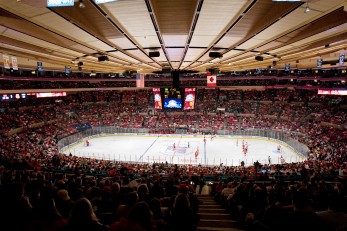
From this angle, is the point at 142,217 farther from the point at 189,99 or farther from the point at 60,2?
the point at 189,99

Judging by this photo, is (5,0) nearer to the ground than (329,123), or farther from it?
farther from it

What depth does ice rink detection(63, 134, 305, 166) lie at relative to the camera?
27578 mm

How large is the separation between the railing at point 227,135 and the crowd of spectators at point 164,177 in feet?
3.76

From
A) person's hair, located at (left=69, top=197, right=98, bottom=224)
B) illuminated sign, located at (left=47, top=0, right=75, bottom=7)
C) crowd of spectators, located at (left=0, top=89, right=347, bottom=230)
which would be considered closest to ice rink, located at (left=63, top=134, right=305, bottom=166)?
crowd of spectators, located at (left=0, top=89, right=347, bottom=230)

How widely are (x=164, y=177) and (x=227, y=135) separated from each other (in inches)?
1158

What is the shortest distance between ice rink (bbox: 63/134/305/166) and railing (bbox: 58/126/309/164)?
461 mm

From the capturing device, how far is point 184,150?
105 feet

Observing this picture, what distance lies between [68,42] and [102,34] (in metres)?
1.96

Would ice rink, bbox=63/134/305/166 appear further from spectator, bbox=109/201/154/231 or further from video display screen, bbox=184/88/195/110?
spectator, bbox=109/201/154/231

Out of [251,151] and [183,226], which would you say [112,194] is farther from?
[251,151]

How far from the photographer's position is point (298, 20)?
623cm

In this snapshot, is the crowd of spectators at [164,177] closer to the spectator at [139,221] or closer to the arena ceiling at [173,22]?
the spectator at [139,221]

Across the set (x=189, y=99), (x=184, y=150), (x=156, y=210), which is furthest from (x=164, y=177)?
(x=184, y=150)

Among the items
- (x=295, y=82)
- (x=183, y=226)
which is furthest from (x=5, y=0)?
(x=295, y=82)
